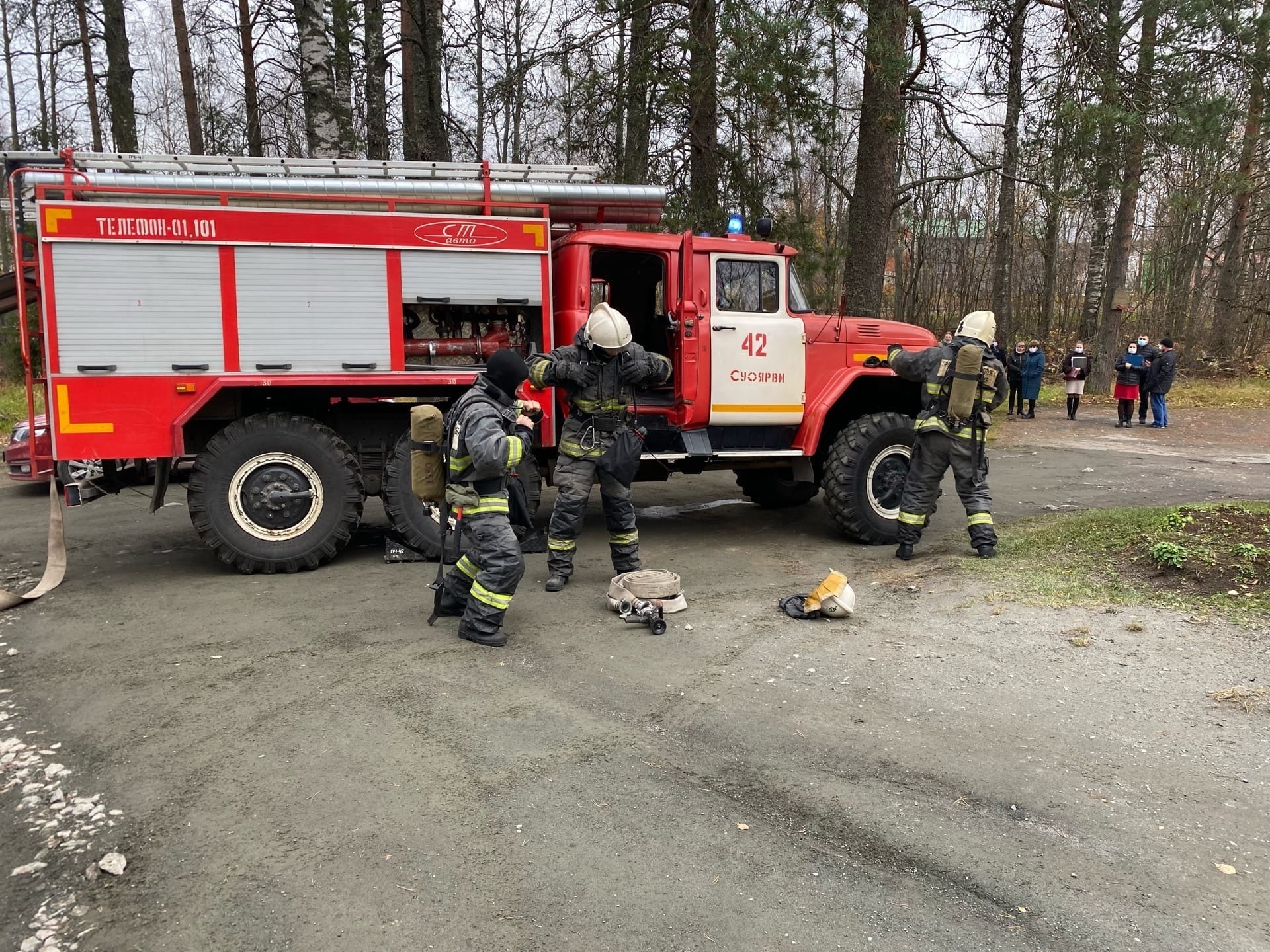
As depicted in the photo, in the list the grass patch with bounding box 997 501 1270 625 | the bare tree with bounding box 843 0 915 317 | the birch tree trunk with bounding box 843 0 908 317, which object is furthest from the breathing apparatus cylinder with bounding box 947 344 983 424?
the birch tree trunk with bounding box 843 0 908 317

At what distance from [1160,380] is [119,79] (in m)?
19.0

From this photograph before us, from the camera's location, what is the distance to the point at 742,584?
6090 mm

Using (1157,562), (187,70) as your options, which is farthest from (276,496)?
(187,70)

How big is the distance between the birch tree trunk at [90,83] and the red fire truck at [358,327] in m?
13.7

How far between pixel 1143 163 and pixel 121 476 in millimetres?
11094

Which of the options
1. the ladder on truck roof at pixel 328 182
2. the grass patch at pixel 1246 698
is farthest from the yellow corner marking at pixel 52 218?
the grass patch at pixel 1246 698

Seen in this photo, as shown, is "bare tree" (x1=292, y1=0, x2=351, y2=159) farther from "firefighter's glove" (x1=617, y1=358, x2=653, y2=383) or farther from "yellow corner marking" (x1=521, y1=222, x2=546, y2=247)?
"firefighter's glove" (x1=617, y1=358, x2=653, y2=383)

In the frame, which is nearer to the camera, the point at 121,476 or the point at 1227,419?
the point at 121,476

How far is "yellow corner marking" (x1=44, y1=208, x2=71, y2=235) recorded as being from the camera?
18.4 ft

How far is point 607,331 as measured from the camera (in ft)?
19.1

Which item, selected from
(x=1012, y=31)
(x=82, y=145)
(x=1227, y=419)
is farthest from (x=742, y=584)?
(x=82, y=145)

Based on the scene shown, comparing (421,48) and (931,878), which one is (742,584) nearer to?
(931,878)

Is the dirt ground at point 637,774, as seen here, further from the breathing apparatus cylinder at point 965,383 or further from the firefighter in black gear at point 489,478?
the breathing apparatus cylinder at point 965,383

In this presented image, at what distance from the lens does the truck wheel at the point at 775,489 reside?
877cm
